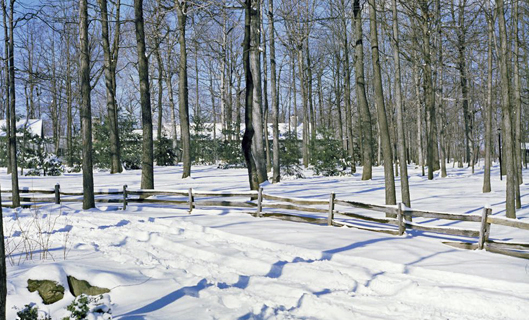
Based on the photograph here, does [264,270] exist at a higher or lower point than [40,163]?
lower

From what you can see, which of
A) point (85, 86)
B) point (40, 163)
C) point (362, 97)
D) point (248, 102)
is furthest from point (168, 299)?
point (40, 163)

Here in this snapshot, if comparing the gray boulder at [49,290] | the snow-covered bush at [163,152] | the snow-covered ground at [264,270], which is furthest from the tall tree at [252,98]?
the snow-covered bush at [163,152]

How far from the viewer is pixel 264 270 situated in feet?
24.8

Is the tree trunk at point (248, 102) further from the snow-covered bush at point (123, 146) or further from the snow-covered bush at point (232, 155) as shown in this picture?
the snow-covered bush at point (123, 146)

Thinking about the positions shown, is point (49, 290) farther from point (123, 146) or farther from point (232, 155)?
point (123, 146)

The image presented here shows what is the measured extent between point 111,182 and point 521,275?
20.6 m

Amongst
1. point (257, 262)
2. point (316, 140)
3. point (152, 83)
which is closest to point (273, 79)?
point (316, 140)

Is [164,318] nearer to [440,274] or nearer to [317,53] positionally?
[440,274]

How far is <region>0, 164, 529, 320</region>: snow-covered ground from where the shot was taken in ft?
18.7

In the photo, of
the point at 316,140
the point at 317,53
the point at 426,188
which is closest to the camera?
the point at 426,188

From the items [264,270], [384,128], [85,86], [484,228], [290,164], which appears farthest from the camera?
[290,164]

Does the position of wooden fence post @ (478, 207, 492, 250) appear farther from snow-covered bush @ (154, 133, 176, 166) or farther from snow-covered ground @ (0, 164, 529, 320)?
snow-covered bush @ (154, 133, 176, 166)

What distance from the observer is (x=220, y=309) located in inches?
215

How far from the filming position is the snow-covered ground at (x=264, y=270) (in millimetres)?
5715
